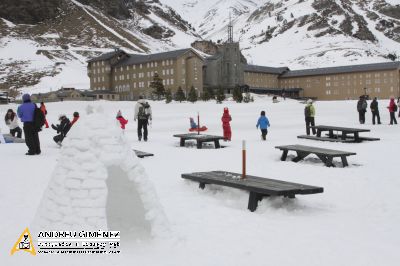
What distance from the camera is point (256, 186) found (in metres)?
9.73

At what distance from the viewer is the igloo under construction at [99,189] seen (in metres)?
6.77

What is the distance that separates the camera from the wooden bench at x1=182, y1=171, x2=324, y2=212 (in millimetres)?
9352

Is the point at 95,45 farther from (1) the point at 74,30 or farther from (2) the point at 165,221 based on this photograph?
(2) the point at 165,221

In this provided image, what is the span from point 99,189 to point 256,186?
3.91 meters

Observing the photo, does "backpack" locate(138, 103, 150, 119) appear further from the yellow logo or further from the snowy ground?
the yellow logo

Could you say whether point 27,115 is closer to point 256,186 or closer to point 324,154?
point 324,154

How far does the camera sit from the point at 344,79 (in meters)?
124

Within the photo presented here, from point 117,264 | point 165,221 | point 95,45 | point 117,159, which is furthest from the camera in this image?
point 95,45

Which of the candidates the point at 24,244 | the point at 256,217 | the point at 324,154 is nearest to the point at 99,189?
the point at 24,244

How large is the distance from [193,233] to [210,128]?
2639 cm

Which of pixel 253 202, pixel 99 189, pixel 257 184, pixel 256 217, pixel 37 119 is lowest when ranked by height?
pixel 256 217

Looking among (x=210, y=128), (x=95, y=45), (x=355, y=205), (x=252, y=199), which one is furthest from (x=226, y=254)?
(x=95, y=45)

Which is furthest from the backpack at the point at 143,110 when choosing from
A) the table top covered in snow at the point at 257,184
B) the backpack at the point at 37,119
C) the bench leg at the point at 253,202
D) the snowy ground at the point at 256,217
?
the bench leg at the point at 253,202

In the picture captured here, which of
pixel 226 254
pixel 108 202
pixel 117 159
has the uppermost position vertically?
pixel 117 159
